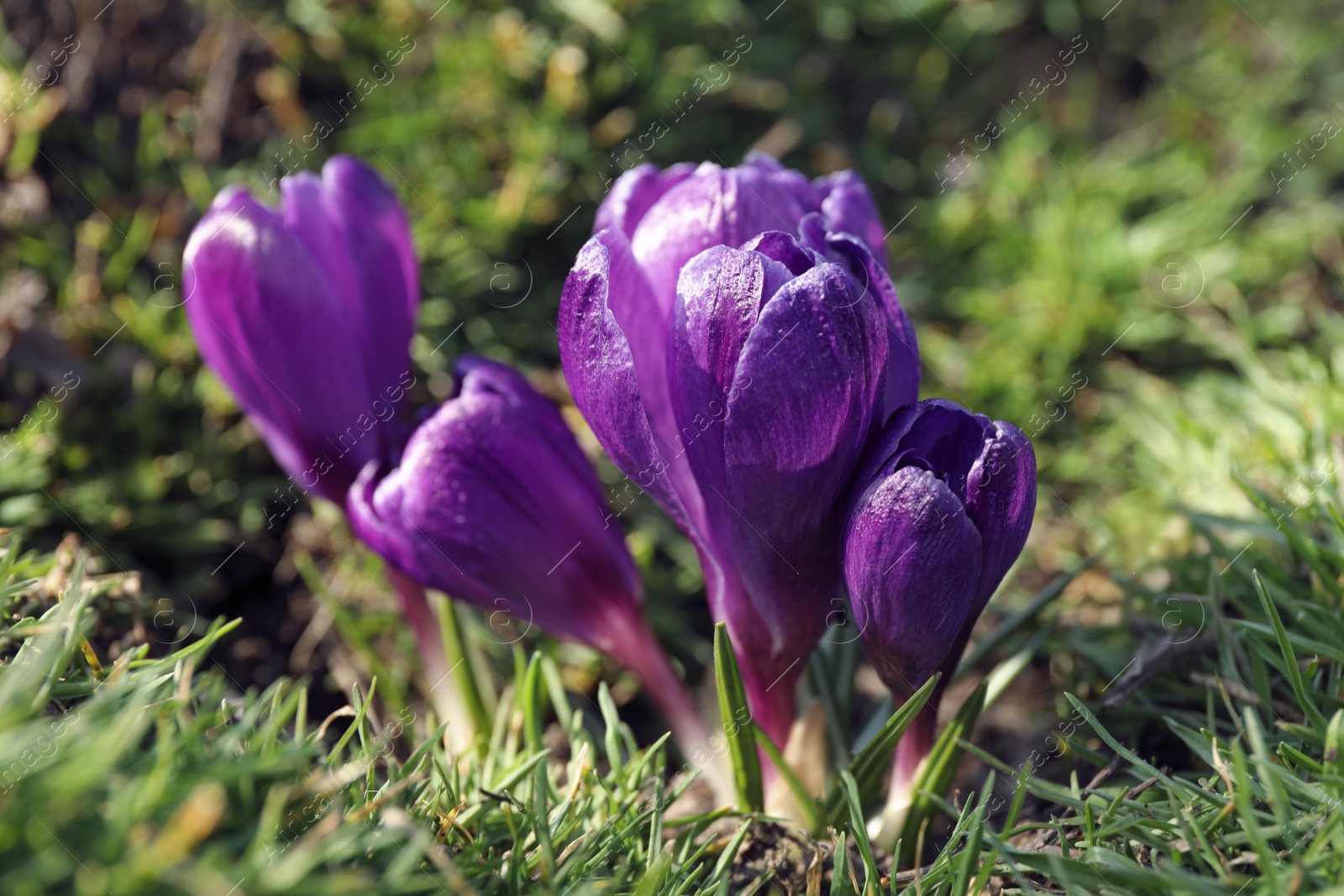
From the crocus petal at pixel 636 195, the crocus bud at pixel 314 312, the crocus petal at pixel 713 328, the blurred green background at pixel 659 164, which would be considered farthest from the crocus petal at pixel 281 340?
the crocus petal at pixel 713 328

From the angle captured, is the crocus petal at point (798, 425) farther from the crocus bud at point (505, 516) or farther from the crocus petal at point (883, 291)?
the crocus bud at point (505, 516)

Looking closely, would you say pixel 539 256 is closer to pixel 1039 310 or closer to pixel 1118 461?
pixel 1039 310

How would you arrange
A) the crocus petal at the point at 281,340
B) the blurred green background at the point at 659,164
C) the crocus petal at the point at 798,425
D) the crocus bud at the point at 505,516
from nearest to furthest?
the crocus petal at the point at 798,425 < the crocus bud at the point at 505,516 < the crocus petal at the point at 281,340 < the blurred green background at the point at 659,164

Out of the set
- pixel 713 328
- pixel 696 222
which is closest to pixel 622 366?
pixel 713 328

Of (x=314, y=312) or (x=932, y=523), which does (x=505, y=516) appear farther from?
(x=932, y=523)

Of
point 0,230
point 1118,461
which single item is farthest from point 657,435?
point 0,230

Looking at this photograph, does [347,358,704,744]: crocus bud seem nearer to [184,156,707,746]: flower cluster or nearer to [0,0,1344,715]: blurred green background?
[184,156,707,746]: flower cluster

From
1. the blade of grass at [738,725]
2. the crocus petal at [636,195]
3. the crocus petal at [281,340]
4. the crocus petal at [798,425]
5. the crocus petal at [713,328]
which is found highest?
the crocus petal at [281,340]

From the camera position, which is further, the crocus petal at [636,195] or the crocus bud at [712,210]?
the crocus petal at [636,195]
